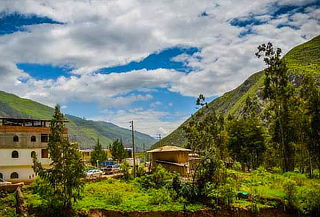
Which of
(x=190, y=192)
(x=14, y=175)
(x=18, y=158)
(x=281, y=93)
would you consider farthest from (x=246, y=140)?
(x=14, y=175)

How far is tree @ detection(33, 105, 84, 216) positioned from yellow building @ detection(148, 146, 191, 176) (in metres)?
17.1

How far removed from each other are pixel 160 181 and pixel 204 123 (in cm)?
3200

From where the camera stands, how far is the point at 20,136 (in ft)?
136

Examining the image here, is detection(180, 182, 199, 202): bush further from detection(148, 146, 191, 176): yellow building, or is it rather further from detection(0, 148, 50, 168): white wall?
detection(0, 148, 50, 168): white wall

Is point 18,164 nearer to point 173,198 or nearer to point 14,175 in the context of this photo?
point 14,175

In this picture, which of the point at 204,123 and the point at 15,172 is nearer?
the point at 15,172

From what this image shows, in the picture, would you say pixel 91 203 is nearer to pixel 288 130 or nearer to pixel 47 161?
pixel 47 161

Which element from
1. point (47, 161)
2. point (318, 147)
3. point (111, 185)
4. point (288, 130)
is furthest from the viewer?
point (288, 130)

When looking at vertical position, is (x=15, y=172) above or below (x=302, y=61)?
below

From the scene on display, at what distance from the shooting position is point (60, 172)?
89.4ft

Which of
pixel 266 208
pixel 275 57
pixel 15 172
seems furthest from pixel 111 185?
pixel 275 57

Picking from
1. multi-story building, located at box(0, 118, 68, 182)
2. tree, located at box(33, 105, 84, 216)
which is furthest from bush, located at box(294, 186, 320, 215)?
multi-story building, located at box(0, 118, 68, 182)

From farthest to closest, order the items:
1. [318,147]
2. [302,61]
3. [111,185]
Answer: [302,61] < [318,147] < [111,185]

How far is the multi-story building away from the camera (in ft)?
131
